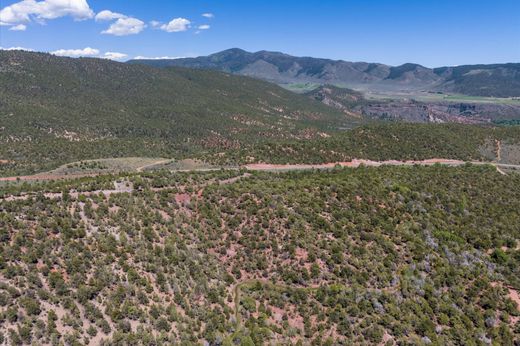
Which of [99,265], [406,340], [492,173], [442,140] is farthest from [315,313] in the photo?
[442,140]

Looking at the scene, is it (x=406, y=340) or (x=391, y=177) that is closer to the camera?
(x=406, y=340)

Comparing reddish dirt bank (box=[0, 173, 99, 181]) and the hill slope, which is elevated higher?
the hill slope

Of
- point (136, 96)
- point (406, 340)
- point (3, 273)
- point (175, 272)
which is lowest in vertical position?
point (406, 340)

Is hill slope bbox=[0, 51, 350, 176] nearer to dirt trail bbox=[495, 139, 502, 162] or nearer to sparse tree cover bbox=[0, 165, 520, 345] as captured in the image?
sparse tree cover bbox=[0, 165, 520, 345]

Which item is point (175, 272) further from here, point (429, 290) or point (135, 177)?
point (429, 290)

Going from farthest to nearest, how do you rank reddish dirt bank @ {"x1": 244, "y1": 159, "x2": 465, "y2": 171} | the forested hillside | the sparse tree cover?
the forested hillside, reddish dirt bank @ {"x1": 244, "y1": 159, "x2": 465, "y2": 171}, the sparse tree cover

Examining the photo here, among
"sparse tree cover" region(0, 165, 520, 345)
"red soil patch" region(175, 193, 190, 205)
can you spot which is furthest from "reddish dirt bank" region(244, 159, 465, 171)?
"red soil patch" region(175, 193, 190, 205)

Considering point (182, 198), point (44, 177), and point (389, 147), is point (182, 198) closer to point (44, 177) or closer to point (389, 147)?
point (44, 177)

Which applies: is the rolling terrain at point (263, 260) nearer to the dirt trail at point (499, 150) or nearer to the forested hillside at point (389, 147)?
the forested hillside at point (389, 147)
